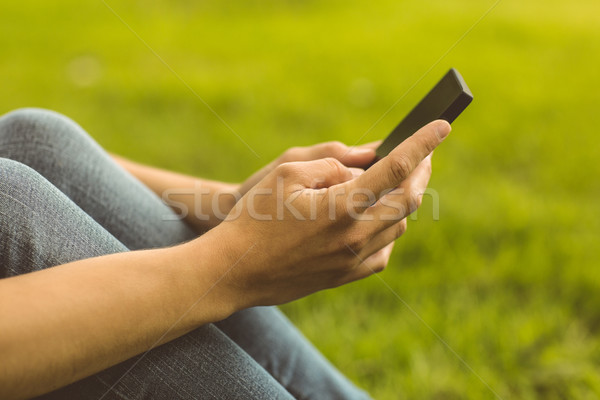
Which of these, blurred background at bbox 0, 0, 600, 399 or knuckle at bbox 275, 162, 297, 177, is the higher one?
knuckle at bbox 275, 162, 297, 177

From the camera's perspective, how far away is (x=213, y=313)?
578mm

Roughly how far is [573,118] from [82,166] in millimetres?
1907

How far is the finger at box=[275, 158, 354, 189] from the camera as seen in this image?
62 centimetres

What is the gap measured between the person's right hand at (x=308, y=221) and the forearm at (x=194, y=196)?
0.21 m

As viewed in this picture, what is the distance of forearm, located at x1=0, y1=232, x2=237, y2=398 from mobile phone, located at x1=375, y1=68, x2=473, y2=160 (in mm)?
337

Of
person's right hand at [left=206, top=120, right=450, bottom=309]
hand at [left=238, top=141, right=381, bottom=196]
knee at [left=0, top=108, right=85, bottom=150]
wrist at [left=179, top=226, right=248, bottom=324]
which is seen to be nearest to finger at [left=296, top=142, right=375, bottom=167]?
hand at [left=238, top=141, right=381, bottom=196]

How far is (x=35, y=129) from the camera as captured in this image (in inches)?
29.6

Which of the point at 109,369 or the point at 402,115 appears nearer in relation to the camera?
the point at 109,369

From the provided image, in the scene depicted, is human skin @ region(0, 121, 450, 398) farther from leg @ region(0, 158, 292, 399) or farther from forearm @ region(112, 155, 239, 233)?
forearm @ region(112, 155, 239, 233)

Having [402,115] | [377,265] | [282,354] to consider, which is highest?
[377,265]

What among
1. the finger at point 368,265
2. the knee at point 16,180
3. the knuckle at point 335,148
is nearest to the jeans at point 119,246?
the knee at point 16,180

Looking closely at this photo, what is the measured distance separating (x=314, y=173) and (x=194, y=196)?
12.0 inches

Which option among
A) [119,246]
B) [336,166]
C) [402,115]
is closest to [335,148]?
[336,166]

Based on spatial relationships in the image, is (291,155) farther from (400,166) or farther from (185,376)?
(185,376)
